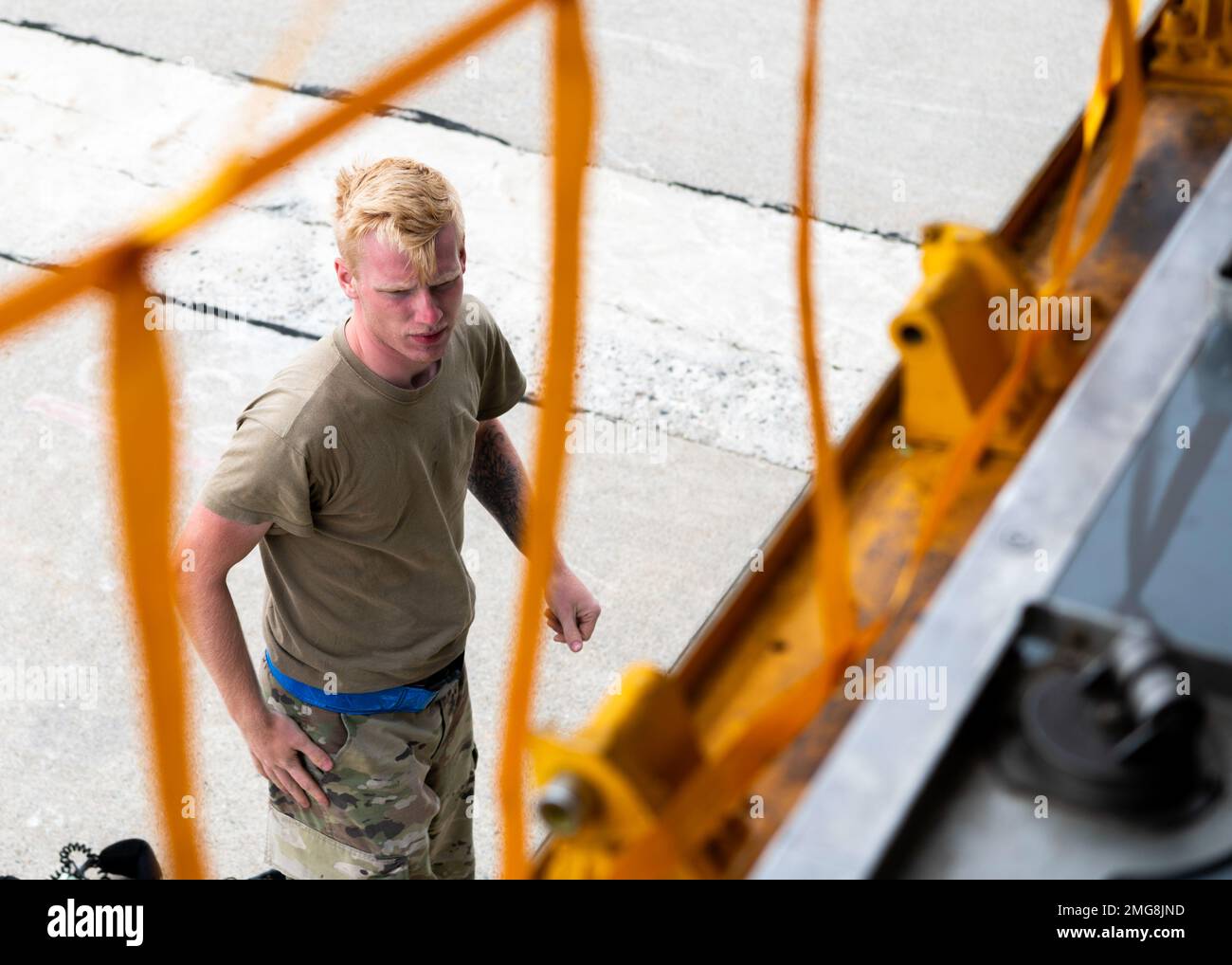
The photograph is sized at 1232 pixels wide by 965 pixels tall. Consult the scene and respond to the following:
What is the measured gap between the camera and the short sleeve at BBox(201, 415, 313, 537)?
281 centimetres

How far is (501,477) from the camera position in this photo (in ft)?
11.5

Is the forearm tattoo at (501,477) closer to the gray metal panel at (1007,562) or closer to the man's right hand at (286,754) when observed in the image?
the man's right hand at (286,754)

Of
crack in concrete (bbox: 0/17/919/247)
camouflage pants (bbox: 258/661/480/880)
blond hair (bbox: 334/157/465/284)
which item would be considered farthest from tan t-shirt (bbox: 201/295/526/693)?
crack in concrete (bbox: 0/17/919/247)

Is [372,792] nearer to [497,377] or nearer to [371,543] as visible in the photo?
[371,543]

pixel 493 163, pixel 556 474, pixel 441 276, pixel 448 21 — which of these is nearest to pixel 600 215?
pixel 493 163

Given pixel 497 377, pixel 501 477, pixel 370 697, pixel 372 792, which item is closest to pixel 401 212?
pixel 497 377

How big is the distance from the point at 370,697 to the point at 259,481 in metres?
0.58

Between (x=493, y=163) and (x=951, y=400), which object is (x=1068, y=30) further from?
(x=951, y=400)

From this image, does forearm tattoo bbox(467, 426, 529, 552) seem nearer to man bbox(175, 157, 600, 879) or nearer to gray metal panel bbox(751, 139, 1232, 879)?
man bbox(175, 157, 600, 879)

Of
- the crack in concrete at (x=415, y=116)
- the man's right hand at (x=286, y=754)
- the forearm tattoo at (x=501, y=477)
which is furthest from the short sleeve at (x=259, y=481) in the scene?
Answer: the crack in concrete at (x=415, y=116)

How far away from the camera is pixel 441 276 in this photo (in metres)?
2.82

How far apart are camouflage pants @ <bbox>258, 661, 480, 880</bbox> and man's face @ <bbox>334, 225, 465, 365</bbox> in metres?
0.81

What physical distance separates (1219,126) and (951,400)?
1007 millimetres
